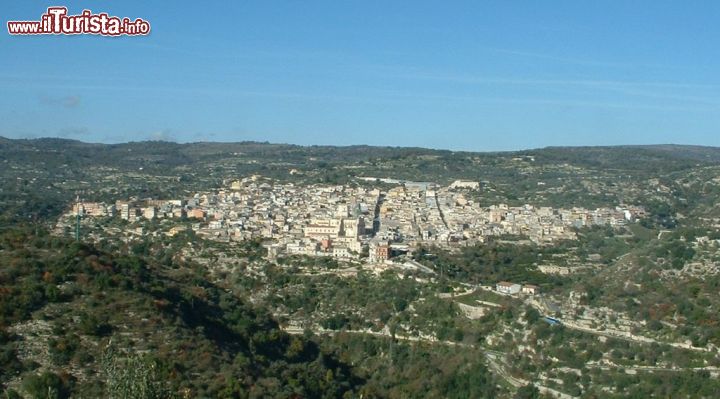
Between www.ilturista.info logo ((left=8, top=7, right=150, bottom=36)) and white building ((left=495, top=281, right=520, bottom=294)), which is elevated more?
www.ilturista.info logo ((left=8, top=7, right=150, bottom=36))

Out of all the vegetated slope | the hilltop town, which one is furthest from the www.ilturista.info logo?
the hilltop town

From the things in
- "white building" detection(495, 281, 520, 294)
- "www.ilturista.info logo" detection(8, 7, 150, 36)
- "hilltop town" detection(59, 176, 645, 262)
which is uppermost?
"www.ilturista.info logo" detection(8, 7, 150, 36)

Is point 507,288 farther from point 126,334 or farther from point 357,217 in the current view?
point 126,334

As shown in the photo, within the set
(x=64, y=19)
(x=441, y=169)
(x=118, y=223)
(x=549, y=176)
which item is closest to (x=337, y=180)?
(x=441, y=169)

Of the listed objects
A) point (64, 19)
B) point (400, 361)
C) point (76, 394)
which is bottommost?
point (400, 361)

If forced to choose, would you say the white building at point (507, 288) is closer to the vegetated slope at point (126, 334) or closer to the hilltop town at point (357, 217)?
the hilltop town at point (357, 217)

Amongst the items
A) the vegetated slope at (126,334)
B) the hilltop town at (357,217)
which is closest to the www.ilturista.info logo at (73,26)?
the vegetated slope at (126,334)

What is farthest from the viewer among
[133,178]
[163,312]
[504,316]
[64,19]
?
[133,178]

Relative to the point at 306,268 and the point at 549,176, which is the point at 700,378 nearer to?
the point at 306,268

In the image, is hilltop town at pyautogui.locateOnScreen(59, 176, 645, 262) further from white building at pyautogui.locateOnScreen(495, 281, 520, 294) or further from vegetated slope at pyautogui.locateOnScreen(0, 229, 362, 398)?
vegetated slope at pyautogui.locateOnScreen(0, 229, 362, 398)

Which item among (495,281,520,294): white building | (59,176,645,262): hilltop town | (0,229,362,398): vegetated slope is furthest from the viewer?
(59,176,645,262): hilltop town

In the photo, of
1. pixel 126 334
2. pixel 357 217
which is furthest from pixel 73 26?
pixel 357 217
